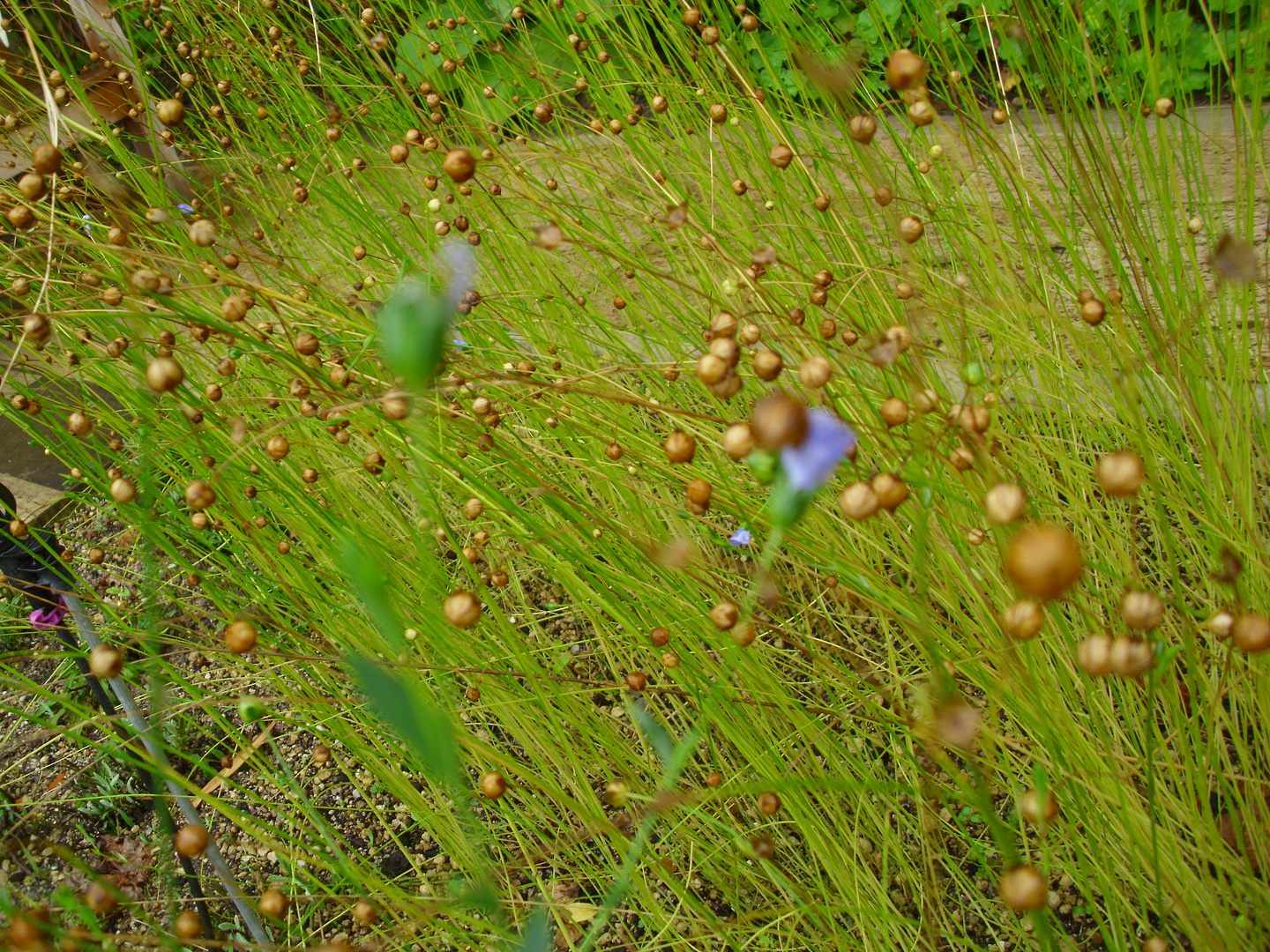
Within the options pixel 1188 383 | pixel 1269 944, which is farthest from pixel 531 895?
pixel 1188 383

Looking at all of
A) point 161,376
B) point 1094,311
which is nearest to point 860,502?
point 1094,311

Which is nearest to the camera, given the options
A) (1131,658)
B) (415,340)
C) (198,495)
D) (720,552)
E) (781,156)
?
(415,340)

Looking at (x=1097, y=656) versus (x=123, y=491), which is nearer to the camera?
(x=1097, y=656)

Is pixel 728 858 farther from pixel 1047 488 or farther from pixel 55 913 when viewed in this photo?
pixel 55 913

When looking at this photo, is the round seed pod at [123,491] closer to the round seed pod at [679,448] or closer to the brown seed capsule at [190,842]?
the brown seed capsule at [190,842]

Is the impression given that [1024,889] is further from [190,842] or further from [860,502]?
[190,842]

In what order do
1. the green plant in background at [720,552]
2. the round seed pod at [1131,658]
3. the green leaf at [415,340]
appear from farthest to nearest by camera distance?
the green plant in background at [720,552] < the round seed pod at [1131,658] < the green leaf at [415,340]

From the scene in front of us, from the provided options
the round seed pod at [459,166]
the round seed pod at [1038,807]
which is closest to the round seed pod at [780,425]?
the round seed pod at [1038,807]
